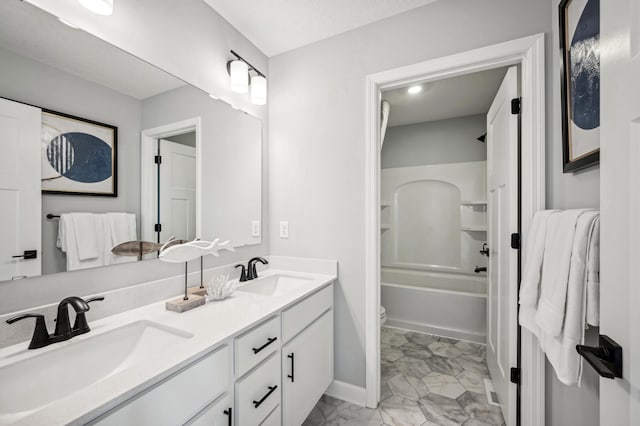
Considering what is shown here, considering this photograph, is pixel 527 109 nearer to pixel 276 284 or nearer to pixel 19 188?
pixel 276 284

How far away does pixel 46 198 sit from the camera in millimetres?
950

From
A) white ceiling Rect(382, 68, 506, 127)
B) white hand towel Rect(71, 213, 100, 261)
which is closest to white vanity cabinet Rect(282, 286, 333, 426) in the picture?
white hand towel Rect(71, 213, 100, 261)

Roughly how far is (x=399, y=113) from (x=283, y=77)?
1.62m

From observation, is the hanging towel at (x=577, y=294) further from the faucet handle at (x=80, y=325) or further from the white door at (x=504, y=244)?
the faucet handle at (x=80, y=325)

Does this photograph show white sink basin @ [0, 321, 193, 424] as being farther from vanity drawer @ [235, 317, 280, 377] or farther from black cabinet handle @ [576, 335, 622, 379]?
black cabinet handle @ [576, 335, 622, 379]

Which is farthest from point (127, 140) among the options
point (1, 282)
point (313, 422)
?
point (313, 422)

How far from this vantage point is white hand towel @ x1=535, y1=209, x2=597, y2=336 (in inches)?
36.4

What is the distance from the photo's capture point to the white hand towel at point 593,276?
0.87m

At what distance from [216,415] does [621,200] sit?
1251mm

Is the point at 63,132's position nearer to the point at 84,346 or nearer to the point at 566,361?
the point at 84,346

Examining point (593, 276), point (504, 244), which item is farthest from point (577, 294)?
point (504, 244)

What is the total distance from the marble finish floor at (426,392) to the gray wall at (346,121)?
0.69 feet

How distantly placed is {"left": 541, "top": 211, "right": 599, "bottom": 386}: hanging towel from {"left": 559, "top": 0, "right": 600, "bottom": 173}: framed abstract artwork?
0.25 m

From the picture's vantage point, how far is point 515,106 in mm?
1431
